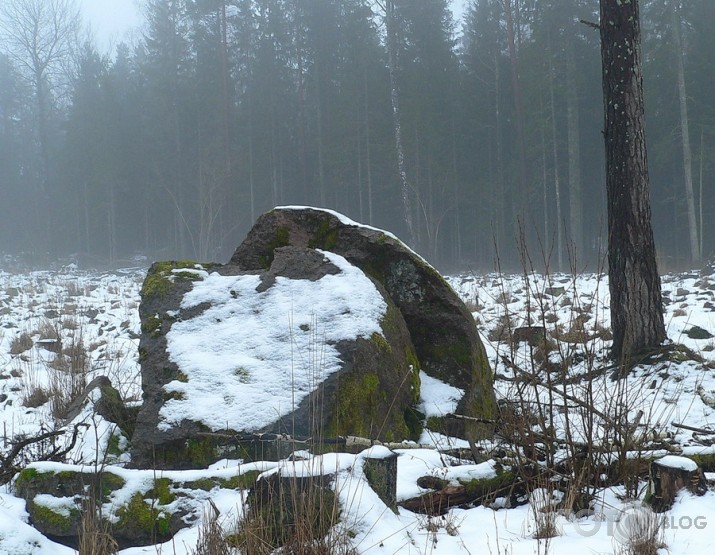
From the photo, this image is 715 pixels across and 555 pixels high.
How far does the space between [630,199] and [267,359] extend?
14.0 ft

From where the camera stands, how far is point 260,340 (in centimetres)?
470

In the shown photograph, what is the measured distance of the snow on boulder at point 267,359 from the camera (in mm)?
3975

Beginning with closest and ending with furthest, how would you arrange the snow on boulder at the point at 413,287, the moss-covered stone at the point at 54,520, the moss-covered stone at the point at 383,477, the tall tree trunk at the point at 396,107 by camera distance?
the moss-covered stone at the point at 383,477 < the moss-covered stone at the point at 54,520 < the snow on boulder at the point at 413,287 < the tall tree trunk at the point at 396,107

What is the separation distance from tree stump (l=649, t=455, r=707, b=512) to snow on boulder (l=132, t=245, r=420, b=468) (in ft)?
4.94

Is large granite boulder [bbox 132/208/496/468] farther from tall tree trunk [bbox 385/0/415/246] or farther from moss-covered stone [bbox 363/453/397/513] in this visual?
tall tree trunk [bbox 385/0/415/246]

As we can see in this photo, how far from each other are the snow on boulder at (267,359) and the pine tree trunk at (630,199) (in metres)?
2.65

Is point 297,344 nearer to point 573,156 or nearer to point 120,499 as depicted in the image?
point 120,499

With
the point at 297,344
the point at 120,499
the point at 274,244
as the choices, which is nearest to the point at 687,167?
the point at 274,244

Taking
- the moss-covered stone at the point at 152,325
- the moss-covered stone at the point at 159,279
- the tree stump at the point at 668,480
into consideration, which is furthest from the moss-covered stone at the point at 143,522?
the moss-covered stone at the point at 159,279

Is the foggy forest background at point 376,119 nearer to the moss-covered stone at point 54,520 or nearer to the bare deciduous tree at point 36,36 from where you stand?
the bare deciduous tree at point 36,36

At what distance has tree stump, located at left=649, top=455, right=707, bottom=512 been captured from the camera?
2982 mm

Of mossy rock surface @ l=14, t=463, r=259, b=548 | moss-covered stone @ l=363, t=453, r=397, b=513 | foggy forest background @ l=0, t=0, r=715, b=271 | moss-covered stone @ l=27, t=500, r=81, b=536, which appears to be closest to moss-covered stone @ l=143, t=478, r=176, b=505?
mossy rock surface @ l=14, t=463, r=259, b=548

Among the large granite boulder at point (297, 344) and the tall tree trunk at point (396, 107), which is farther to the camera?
the tall tree trunk at point (396, 107)

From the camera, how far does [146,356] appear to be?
186 inches
